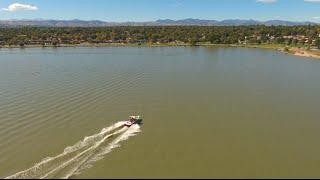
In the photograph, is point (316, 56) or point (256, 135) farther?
point (316, 56)

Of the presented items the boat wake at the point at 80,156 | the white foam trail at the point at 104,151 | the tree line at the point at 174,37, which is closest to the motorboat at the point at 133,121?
the white foam trail at the point at 104,151

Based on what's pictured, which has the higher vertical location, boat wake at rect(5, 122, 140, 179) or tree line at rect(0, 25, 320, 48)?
tree line at rect(0, 25, 320, 48)

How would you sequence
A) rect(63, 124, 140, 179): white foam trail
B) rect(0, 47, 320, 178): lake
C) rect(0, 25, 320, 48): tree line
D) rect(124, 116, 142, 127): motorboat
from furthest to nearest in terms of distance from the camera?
rect(0, 25, 320, 48): tree line
rect(124, 116, 142, 127): motorboat
rect(0, 47, 320, 178): lake
rect(63, 124, 140, 179): white foam trail

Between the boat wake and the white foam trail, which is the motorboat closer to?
the white foam trail

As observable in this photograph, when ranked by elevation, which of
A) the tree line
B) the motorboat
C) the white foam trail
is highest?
the tree line

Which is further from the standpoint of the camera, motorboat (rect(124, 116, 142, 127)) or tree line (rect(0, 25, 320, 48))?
tree line (rect(0, 25, 320, 48))

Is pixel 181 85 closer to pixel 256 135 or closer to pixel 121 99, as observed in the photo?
pixel 121 99

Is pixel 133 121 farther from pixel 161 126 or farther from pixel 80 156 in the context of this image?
pixel 80 156

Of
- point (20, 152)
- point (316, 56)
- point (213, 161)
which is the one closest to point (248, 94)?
point (213, 161)

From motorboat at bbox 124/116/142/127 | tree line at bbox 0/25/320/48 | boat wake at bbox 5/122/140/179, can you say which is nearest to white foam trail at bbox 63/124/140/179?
boat wake at bbox 5/122/140/179
